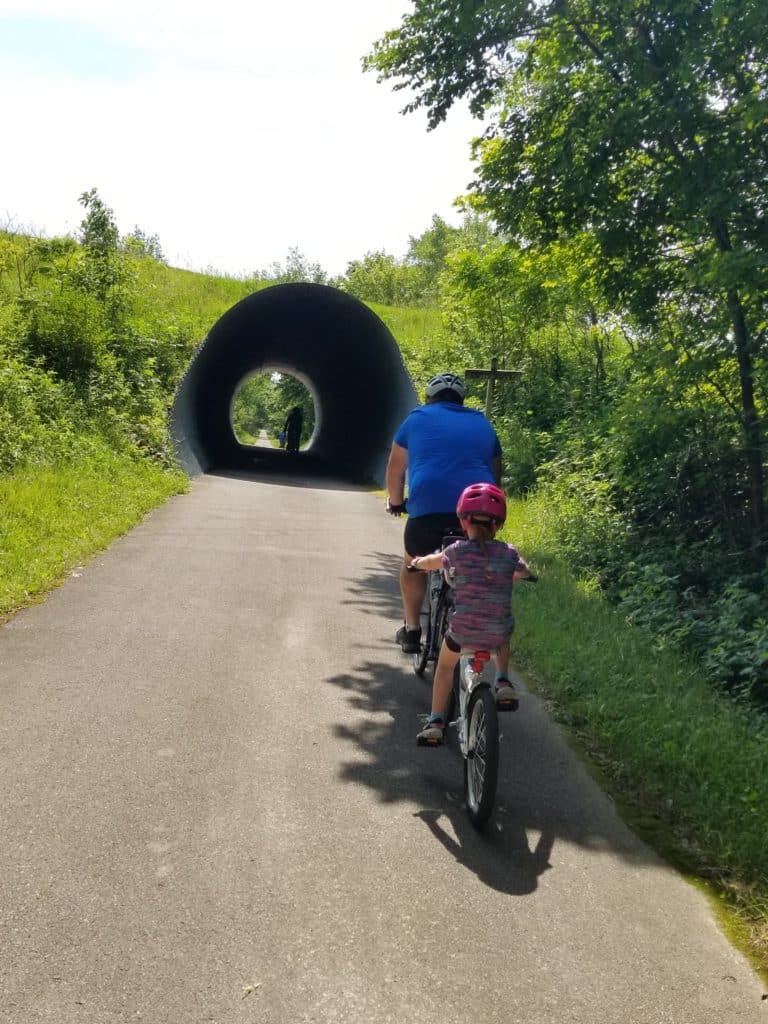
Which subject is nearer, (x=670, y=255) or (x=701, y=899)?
(x=701, y=899)

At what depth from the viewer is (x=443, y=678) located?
4.34 m

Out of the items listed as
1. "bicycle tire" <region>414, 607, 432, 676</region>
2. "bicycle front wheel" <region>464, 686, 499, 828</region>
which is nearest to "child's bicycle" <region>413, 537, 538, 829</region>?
"bicycle front wheel" <region>464, 686, 499, 828</region>

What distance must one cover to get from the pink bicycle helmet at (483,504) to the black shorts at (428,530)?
2.92ft

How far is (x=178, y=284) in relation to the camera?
1136 inches

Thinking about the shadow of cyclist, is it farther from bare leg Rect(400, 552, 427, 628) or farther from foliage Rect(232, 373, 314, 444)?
foliage Rect(232, 373, 314, 444)

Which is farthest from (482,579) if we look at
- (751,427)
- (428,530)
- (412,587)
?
(751,427)

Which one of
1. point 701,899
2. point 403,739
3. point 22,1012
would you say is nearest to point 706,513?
point 403,739

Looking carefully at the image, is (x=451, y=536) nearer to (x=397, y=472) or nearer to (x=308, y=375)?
(x=397, y=472)

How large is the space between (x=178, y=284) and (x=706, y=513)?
2369 cm

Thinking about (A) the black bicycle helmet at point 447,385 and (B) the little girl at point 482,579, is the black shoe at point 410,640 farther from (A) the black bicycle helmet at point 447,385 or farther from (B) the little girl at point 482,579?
(A) the black bicycle helmet at point 447,385

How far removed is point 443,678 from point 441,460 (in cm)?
137

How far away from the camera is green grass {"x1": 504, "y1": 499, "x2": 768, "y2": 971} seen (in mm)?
3629

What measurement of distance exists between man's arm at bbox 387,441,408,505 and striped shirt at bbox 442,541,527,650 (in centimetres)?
134

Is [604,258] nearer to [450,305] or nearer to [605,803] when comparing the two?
[605,803]
